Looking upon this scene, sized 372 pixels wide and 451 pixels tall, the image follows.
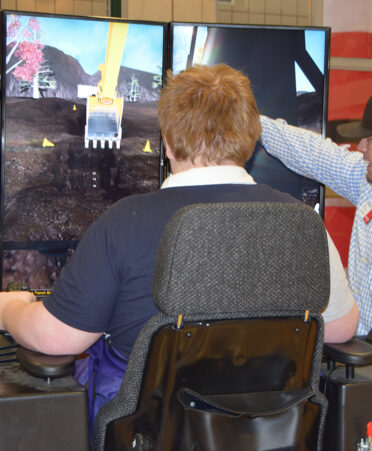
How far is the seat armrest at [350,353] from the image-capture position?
4.19ft

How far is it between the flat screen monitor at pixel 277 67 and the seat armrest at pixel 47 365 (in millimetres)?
1334

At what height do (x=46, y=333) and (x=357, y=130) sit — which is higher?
(x=357, y=130)

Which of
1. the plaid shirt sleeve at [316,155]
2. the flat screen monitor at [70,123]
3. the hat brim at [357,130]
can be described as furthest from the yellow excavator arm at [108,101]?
the hat brim at [357,130]

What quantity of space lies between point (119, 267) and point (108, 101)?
1.18 meters

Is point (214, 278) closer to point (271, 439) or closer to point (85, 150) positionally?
point (271, 439)

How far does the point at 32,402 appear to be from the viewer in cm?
113

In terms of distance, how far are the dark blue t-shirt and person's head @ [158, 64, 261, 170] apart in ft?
0.34

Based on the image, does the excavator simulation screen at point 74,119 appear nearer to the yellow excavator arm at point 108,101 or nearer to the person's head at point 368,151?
the yellow excavator arm at point 108,101

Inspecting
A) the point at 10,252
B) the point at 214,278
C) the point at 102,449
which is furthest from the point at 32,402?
the point at 10,252

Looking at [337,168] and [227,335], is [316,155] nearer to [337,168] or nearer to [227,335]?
[337,168]

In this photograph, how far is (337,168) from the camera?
214 centimetres

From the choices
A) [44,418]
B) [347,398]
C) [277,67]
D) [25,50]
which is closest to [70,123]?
[25,50]

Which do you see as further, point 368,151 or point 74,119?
point 74,119

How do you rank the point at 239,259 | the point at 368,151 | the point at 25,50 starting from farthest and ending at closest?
the point at 25,50, the point at 368,151, the point at 239,259
